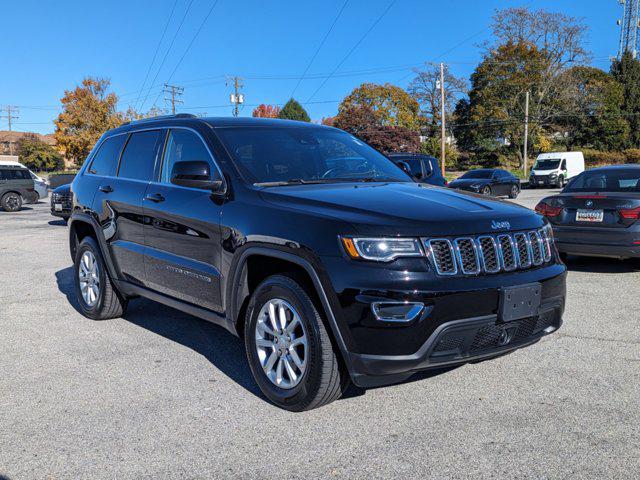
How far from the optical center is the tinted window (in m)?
5.79

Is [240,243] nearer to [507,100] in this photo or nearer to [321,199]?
[321,199]

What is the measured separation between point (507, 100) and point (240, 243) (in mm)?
58308

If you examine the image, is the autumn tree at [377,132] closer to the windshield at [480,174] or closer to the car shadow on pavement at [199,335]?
the windshield at [480,174]

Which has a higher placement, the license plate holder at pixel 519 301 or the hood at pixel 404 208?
the hood at pixel 404 208

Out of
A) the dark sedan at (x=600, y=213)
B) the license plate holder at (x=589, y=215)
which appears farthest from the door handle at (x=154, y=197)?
the license plate holder at (x=589, y=215)

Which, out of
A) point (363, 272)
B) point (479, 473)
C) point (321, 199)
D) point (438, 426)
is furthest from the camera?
point (321, 199)

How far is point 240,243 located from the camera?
389 cm

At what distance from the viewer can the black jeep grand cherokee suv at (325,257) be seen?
324 centimetres

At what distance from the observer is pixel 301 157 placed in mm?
4645

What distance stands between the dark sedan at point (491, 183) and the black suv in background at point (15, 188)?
17.6 meters

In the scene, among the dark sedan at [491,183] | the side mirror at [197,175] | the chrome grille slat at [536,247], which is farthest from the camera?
the dark sedan at [491,183]

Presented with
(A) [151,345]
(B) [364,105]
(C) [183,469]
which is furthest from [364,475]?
(B) [364,105]

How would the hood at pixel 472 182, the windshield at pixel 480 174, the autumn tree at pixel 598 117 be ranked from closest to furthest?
the hood at pixel 472 182 → the windshield at pixel 480 174 → the autumn tree at pixel 598 117

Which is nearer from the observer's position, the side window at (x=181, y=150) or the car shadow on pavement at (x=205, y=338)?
the car shadow on pavement at (x=205, y=338)
